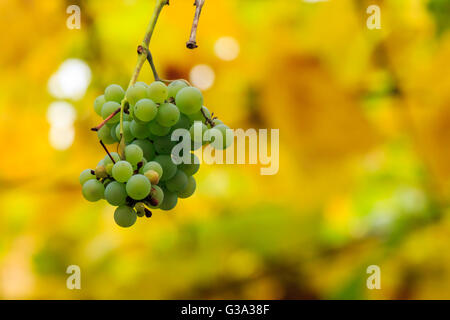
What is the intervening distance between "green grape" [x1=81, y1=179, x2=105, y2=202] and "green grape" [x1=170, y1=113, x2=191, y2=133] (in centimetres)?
10

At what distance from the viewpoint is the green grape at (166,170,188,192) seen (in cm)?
56

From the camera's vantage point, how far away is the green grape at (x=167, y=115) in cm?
52

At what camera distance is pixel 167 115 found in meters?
0.52

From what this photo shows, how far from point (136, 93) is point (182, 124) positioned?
7cm

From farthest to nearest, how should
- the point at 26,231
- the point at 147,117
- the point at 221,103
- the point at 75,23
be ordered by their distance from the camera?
the point at 26,231, the point at 221,103, the point at 75,23, the point at 147,117

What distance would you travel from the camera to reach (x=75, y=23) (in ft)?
3.44

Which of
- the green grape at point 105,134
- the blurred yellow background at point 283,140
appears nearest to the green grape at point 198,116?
the green grape at point 105,134

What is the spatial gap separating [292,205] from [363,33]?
43cm

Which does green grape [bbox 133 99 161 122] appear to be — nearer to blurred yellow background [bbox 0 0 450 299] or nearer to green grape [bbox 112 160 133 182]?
green grape [bbox 112 160 133 182]

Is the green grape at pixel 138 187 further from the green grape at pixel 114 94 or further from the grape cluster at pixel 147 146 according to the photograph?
the green grape at pixel 114 94

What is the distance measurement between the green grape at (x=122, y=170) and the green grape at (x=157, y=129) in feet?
0.19

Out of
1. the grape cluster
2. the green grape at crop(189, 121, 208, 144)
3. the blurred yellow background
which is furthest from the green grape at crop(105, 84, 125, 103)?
the blurred yellow background

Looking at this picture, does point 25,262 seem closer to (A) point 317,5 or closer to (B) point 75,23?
(B) point 75,23
